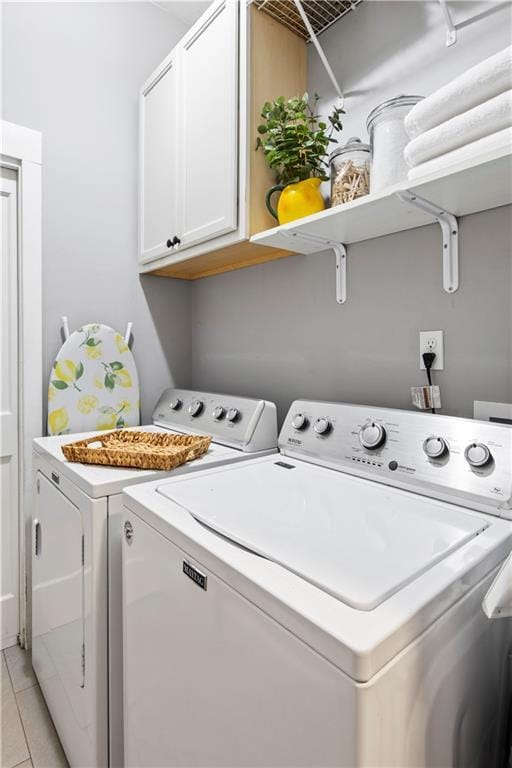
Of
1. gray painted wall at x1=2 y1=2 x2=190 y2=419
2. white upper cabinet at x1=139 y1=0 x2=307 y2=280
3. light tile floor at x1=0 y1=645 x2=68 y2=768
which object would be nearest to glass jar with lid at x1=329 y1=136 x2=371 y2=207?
white upper cabinet at x1=139 y1=0 x2=307 y2=280

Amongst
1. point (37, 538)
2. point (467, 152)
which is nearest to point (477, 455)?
point (467, 152)

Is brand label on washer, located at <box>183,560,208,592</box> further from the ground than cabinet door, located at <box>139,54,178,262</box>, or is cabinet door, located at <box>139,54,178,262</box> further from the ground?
cabinet door, located at <box>139,54,178,262</box>

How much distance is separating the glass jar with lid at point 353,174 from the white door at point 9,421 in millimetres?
1423

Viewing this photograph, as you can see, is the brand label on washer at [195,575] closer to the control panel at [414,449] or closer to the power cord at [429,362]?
the control panel at [414,449]

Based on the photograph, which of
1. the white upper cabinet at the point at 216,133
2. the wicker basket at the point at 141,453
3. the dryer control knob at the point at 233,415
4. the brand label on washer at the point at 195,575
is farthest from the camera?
the dryer control knob at the point at 233,415

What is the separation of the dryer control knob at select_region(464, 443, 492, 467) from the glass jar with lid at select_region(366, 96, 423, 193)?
699mm

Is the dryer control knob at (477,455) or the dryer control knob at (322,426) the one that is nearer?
the dryer control knob at (477,455)

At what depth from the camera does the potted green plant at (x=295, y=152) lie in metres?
1.40

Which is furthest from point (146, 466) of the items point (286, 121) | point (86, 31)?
point (86, 31)

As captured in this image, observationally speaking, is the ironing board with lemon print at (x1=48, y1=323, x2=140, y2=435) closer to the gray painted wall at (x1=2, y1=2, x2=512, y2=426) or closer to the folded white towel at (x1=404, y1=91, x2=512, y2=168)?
the gray painted wall at (x1=2, y1=2, x2=512, y2=426)

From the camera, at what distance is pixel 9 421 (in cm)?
190

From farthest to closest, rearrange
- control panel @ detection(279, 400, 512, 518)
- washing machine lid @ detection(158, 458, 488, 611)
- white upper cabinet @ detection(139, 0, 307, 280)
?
1. white upper cabinet @ detection(139, 0, 307, 280)
2. control panel @ detection(279, 400, 512, 518)
3. washing machine lid @ detection(158, 458, 488, 611)

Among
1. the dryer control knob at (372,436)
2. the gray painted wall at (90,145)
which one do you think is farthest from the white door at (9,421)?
the dryer control knob at (372,436)

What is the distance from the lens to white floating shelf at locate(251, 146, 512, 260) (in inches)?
36.8
